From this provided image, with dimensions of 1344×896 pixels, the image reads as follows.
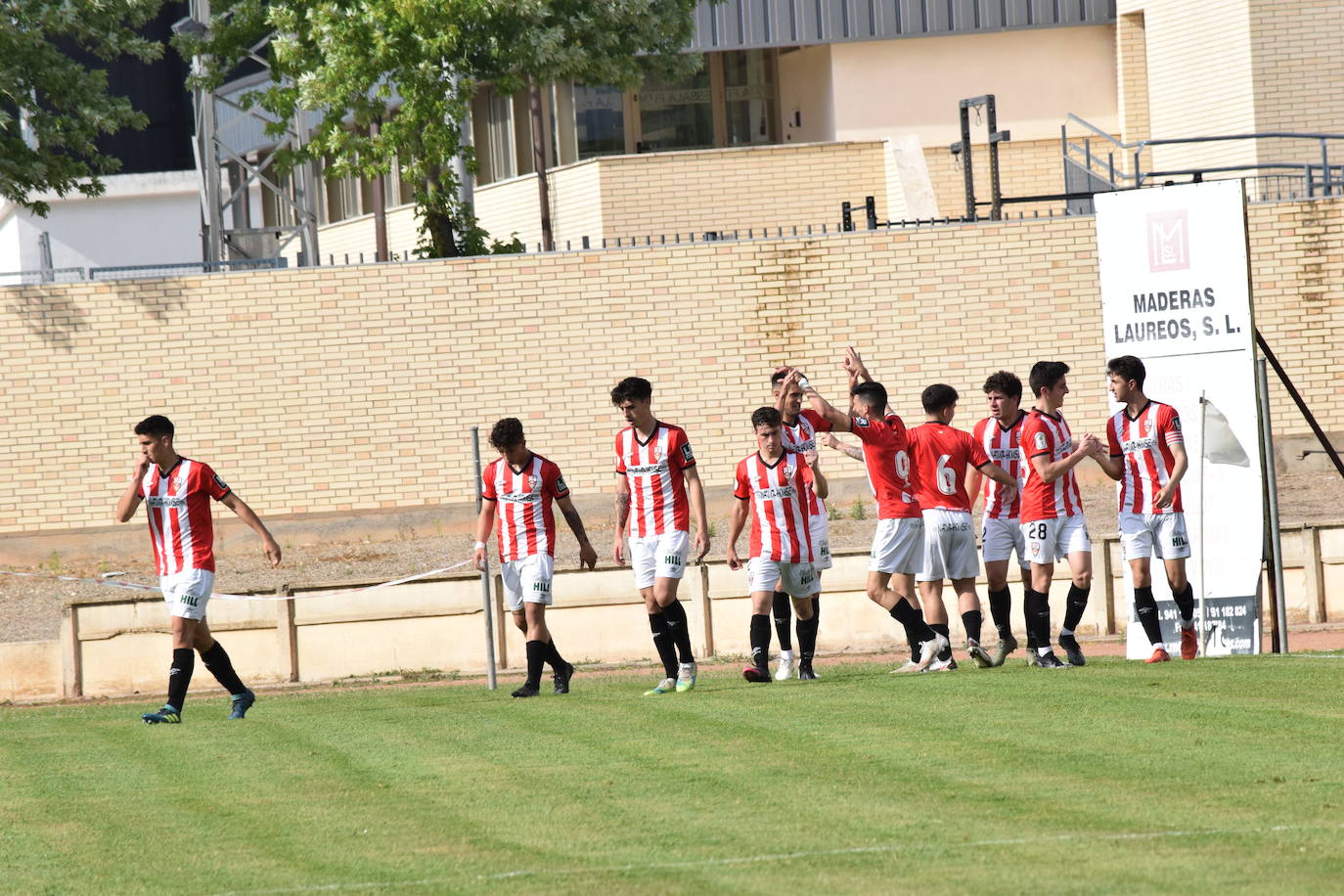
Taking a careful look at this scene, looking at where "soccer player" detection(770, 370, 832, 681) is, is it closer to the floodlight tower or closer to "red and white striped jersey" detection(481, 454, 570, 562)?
"red and white striped jersey" detection(481, 454, 570, 562)

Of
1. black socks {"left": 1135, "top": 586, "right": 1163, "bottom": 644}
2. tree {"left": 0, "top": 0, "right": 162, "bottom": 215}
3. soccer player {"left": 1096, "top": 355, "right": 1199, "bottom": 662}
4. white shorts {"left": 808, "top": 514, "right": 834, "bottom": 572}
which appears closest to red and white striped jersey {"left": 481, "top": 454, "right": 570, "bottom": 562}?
white shorts {"left": 808, "top": 514, "right": 834, "bottom": 572}

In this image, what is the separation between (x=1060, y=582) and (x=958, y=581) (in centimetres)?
512

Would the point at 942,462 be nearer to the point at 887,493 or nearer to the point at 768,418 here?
the point at 887,493

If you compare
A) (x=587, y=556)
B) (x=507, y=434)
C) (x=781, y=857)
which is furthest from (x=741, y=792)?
(x=507, y=434)

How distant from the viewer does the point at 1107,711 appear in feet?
33.1

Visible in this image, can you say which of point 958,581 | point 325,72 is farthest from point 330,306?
point 958,581

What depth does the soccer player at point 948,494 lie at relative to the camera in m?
12.6

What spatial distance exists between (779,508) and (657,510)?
82 cm

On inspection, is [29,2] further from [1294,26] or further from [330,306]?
[1294,26]

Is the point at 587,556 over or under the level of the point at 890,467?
under

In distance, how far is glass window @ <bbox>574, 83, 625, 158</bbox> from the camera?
31.1 metres

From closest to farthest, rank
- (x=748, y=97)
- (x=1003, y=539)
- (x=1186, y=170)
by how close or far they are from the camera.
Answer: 1. (x=1003, y=539)
2. (x=1186, y=170)
3. (x=748, y=97)

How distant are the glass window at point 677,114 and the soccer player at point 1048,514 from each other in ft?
63.8

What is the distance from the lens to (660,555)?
12398 millimetres
